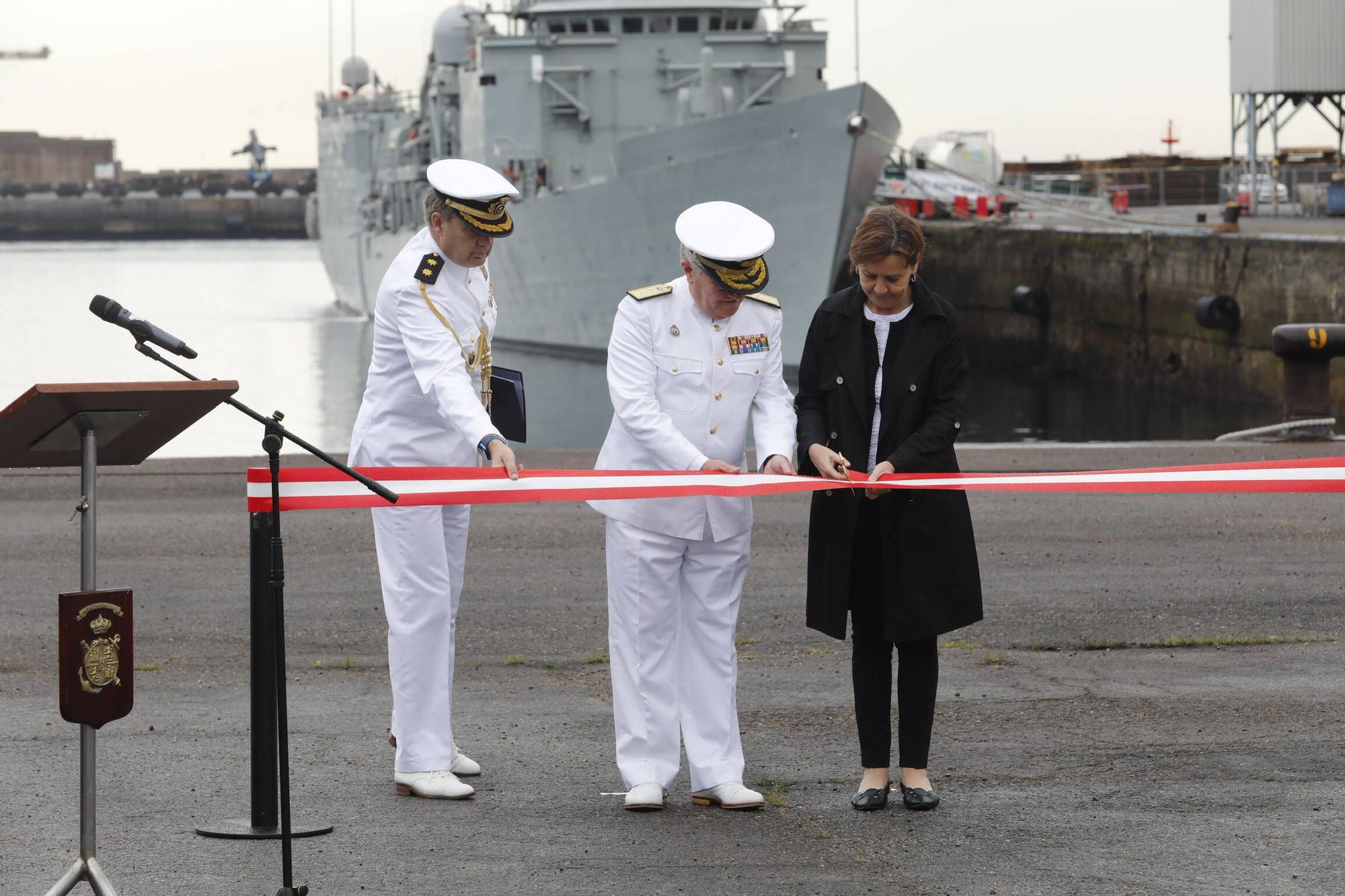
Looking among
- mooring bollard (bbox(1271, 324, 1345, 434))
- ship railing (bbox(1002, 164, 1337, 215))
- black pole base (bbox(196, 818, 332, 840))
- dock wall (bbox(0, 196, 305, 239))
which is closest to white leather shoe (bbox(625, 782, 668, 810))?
black pole base (bbox(196, 818, 332, 840))

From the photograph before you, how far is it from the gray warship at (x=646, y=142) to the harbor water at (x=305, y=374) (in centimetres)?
90

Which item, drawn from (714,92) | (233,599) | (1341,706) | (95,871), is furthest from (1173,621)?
(714,92)

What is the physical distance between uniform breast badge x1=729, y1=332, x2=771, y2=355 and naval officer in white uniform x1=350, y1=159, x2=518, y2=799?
67 cm

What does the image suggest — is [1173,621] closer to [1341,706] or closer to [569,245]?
[1341,706]

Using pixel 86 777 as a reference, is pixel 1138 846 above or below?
below

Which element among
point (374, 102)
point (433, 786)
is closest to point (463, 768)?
point (433, 786)

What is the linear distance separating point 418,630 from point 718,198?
2361cm

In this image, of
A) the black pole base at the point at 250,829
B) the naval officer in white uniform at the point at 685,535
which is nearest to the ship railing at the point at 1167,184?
the naval officer in white uniform at the point at 685,535

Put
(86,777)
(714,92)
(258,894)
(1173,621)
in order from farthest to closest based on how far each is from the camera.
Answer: (714,92) < (1173,621) < (258,894) < (86,777)

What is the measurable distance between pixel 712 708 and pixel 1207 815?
1313mm

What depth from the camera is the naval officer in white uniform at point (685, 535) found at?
4.73 meters

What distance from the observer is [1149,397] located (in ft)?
90.3

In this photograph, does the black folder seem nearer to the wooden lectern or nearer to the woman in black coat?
the woman in black coat

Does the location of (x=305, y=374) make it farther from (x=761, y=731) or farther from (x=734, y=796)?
(x=734, y=796)
